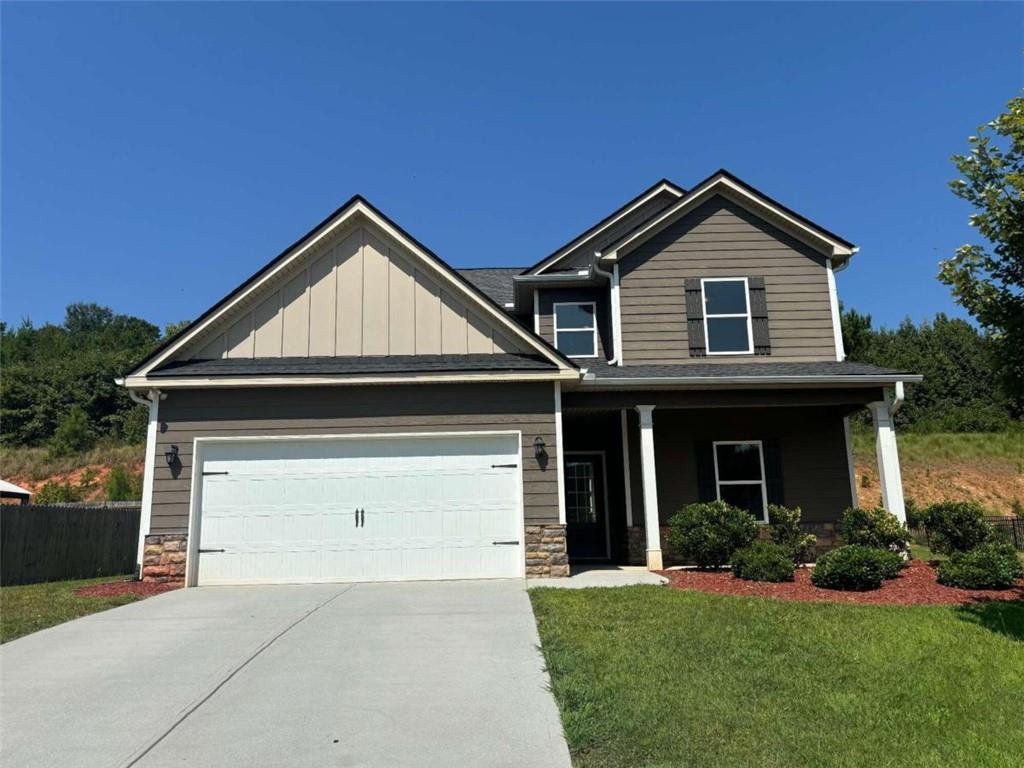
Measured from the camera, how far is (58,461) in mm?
38250

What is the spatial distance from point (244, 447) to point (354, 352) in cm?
226

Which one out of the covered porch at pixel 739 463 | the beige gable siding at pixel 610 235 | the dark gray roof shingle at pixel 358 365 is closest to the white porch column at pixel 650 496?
the covered porch at pixel 739 463

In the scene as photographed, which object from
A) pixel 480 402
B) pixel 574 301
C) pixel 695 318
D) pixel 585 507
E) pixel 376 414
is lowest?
pixel 585 507

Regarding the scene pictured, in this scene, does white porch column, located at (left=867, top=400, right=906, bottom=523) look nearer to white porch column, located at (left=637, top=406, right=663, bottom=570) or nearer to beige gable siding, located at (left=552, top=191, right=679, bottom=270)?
white porch column, located at (left=637, top=406, right=663, bottom=570)

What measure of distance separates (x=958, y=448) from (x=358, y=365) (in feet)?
90.5

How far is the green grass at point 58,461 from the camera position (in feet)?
121

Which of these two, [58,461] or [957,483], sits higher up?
[58,461]

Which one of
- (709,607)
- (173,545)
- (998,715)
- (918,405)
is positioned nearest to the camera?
(998,715)

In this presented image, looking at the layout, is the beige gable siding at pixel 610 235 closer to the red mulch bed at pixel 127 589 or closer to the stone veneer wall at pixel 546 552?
the stone veneer wall at pixel 546 552

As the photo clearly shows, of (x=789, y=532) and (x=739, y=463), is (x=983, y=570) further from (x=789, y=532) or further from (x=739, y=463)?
(x=739, y=463)

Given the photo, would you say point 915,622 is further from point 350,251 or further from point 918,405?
point 918,405

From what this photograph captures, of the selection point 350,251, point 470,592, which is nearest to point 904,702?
point 470,592

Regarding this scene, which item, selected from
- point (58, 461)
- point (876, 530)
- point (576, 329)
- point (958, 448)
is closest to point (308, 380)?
point (576, 329)

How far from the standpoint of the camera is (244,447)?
10.7m
